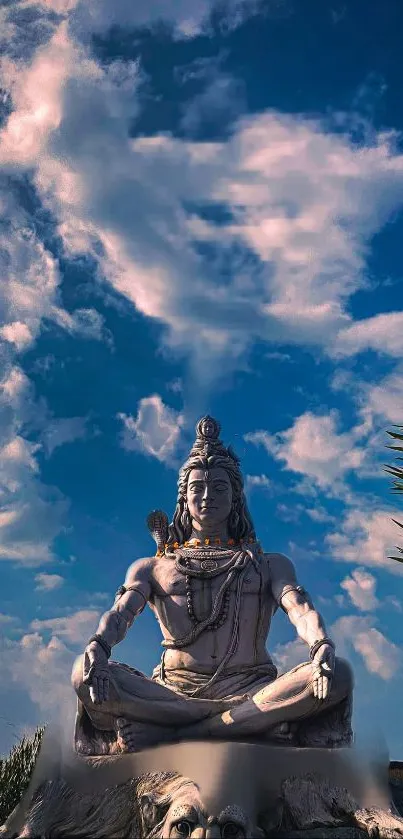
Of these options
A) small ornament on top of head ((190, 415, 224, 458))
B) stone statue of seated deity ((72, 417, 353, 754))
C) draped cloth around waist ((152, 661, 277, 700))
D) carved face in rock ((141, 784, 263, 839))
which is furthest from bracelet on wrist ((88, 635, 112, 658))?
small ornament on top of head ((190, 415, 224, 458))

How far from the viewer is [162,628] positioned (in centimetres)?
935

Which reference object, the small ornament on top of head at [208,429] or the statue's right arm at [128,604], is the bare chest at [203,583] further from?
the small ornament on top of head at [208,429]

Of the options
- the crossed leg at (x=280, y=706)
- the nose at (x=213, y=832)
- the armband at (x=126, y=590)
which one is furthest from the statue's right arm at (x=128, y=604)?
the nose at (x=213, y=832)

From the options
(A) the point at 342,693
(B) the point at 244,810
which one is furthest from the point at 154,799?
(A) the point at 342,693

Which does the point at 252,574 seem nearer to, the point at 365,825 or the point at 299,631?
the point at 299,631

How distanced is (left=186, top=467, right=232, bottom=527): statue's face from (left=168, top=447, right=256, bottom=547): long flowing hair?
9cm

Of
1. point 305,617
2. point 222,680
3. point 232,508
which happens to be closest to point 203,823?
point 222,680

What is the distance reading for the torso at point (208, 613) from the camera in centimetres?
895

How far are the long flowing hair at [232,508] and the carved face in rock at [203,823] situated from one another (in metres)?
3.56

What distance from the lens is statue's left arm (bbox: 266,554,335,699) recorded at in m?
7.83

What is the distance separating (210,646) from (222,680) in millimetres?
380

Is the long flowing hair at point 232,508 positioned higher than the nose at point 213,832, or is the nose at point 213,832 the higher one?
the long flowing hair at point 232,508

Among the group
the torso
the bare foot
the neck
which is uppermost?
the neck

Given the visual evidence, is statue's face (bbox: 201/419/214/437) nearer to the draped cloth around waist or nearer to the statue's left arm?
the statue's left arm
